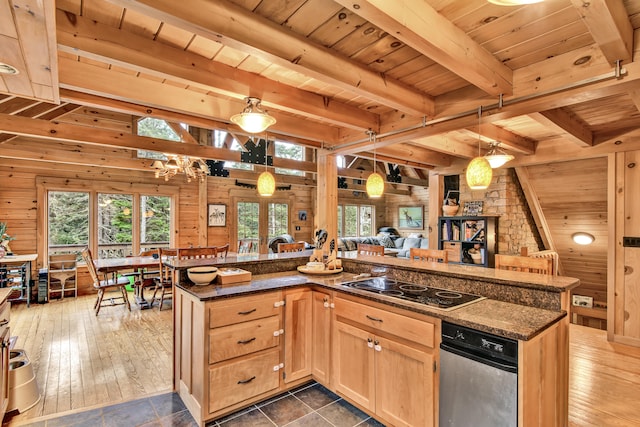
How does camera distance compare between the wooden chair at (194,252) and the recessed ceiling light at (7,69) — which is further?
the wooden chair at (194,252)

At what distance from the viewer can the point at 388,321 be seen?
1.99 m

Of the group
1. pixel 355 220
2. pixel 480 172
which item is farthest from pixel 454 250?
pixel 355 220

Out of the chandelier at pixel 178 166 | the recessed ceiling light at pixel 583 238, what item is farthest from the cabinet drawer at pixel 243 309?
the recessed ceiling light at pixel 583 238

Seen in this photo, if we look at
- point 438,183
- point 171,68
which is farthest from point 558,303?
point 438,183

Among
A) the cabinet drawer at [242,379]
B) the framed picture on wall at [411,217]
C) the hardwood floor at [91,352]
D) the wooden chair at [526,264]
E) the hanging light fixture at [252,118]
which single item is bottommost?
the hardwood floor at [91,352]

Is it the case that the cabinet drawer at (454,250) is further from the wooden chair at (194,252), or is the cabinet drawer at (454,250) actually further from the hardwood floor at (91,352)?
the hardwood floor at (91,352)

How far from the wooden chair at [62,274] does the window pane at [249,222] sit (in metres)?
3.37

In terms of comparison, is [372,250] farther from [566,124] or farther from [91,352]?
[91,352]

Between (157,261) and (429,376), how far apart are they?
4.61m

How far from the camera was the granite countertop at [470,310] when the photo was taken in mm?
1546

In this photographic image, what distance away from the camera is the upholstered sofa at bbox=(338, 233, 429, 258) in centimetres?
877

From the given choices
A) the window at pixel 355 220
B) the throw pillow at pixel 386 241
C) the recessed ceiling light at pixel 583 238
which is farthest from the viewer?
the window at pixel 355 220

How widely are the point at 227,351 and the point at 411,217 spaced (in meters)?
9.07

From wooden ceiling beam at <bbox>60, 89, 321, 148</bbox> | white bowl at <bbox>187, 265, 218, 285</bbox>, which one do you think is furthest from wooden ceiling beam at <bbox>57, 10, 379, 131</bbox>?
white bowl at <bbox>187, 265, 218, 285</bbox>
